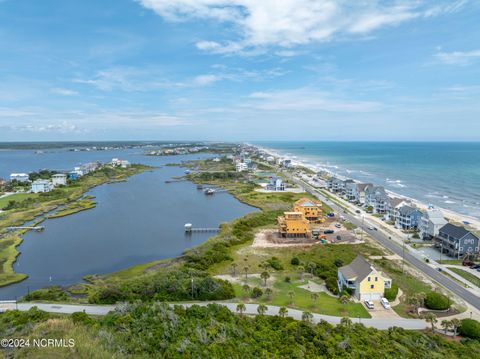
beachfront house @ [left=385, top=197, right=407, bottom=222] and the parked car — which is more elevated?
beachfront house @ [left=385, top=197, right=407, bottom=222]

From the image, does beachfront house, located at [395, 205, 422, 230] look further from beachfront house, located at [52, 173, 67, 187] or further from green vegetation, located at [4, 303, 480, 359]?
beachfront house, located at [52, 173, 67, 187]

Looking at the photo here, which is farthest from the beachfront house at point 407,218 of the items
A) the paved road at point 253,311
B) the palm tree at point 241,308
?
the palm tree at point 241,308

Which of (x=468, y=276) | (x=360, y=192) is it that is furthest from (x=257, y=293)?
(x=360, y=192)

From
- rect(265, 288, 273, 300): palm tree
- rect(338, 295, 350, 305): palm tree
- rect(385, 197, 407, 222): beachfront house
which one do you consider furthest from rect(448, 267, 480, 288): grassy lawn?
rect(385, 197, 407, 222): beachfront house

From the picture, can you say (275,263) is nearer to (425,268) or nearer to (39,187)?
(425,268)

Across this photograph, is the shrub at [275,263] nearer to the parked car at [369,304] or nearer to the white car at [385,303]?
the parked car at [369,304]

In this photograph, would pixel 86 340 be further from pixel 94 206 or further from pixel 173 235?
pixel 94 206
